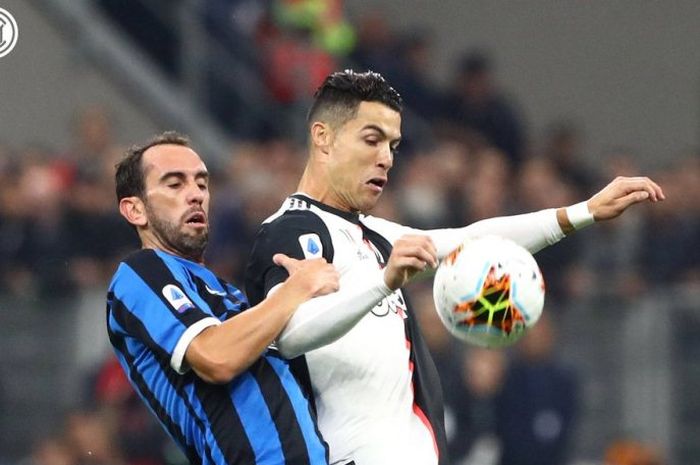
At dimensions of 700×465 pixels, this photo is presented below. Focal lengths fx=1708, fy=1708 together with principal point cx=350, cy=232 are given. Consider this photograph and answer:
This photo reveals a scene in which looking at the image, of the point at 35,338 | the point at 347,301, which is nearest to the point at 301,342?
the point at 347,301

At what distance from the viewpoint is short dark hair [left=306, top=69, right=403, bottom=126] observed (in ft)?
22.9

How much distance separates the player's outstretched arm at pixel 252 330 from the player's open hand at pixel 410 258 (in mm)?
334

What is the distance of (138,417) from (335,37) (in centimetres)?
566

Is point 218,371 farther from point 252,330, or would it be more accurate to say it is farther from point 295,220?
point 295,220

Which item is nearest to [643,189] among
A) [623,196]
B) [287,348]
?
[623,196]

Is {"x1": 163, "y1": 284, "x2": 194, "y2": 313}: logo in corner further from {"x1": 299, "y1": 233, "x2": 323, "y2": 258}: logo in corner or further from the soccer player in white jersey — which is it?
{"x1": 299, "y1": 233, "x2": 323, "y2": 258}: logo in corner

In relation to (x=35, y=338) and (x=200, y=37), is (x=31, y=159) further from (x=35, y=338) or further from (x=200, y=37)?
(x=200, y=37)

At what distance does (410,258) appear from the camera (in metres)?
5.83

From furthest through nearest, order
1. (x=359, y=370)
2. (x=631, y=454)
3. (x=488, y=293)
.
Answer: (x=631, y=454)
(x=359, y=370)
(x=488, y=293)

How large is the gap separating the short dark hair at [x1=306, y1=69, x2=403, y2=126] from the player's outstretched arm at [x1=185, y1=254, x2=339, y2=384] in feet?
3.17

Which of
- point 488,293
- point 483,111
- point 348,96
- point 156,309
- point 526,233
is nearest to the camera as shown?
point 488,293

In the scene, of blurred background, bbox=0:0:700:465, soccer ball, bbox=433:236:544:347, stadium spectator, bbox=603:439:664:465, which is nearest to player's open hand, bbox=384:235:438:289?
soccer ball, bbox=433:236:544:347

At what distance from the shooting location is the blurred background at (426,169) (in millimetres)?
12234

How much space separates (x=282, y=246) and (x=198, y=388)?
2.09 feet
